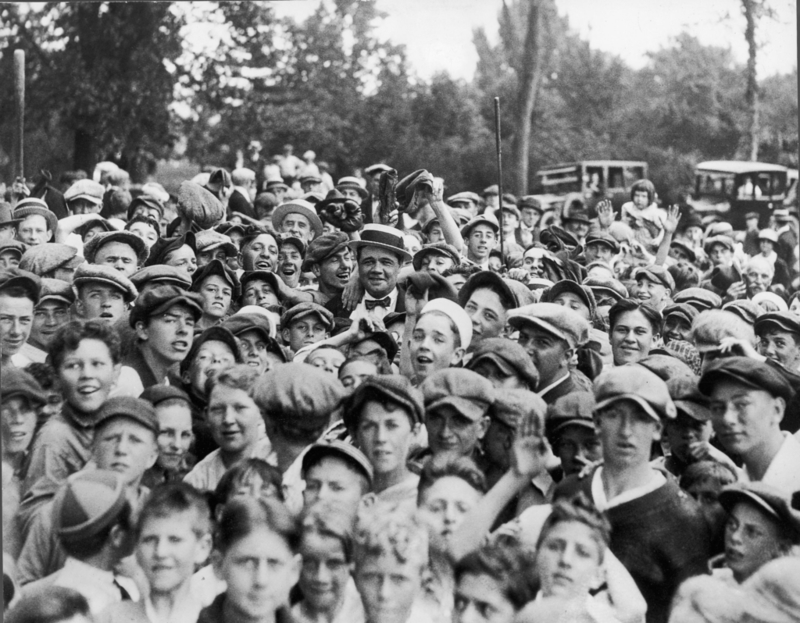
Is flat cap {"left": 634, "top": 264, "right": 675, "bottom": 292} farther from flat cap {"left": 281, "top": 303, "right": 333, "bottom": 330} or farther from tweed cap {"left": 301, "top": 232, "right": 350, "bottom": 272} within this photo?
flat cap {"left": 281, "top": 303, "right": 333, "bottom": 330}

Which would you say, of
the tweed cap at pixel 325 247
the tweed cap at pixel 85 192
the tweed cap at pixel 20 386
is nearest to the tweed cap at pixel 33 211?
the tweed cap at pixel 85 192

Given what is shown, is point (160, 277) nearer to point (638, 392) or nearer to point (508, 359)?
point (508, 359)

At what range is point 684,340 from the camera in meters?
A: 6.77

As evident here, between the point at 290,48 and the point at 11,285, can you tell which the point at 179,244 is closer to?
the point at 290,48

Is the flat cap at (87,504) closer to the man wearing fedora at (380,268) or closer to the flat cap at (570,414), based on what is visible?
the flat cap at (570,414)

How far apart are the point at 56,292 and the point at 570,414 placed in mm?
2692

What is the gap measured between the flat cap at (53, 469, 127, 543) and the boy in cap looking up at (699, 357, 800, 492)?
2258 mm

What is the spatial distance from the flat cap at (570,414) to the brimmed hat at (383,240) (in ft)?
7.44

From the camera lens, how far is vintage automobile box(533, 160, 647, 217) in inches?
472

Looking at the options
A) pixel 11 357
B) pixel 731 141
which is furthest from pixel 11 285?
pixel 731 141

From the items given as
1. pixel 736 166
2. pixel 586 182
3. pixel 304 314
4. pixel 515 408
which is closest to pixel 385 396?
pixel 515 408

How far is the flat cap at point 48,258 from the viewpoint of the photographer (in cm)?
663

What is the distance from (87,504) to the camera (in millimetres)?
4422

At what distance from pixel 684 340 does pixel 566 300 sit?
717 mm
